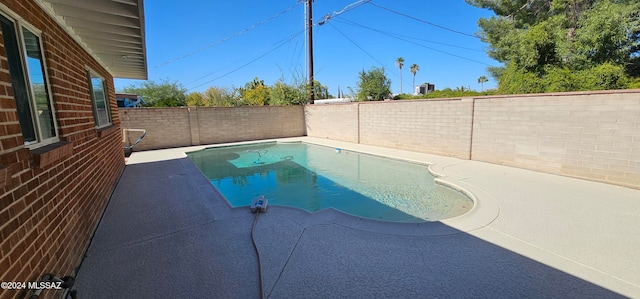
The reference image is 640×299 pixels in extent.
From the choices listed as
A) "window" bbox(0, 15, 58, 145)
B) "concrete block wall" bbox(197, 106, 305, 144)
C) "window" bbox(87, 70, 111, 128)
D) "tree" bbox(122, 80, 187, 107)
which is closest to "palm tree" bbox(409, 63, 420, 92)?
"tree" bbox(122, 80, 187, 107)

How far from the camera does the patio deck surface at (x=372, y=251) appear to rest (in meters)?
2.17

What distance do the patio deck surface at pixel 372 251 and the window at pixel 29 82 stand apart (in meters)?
1.36

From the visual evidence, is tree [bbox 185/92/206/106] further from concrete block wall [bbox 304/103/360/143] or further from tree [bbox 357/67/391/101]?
concrete block wall [bbox 304/103/360/143]

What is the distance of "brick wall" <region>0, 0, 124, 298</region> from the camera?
1.50m

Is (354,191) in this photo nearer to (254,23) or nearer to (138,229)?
(138,229)

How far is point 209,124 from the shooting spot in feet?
39.8

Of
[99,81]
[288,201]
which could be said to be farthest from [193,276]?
[99,81]

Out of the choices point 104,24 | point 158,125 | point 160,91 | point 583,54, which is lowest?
point 158,125

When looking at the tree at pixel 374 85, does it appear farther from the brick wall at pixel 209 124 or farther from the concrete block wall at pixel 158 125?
the concrete block wall at pixel 158 125

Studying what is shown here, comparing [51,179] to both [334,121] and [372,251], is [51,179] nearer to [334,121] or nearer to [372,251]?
[372,251]

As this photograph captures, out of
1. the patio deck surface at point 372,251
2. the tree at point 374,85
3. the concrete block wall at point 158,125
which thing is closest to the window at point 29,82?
the patio deck surface at point 372,251

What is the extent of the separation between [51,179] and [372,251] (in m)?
2.96

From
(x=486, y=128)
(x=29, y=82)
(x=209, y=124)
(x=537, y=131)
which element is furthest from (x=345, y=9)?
(x=29, y=82)

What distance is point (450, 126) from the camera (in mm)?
7586
